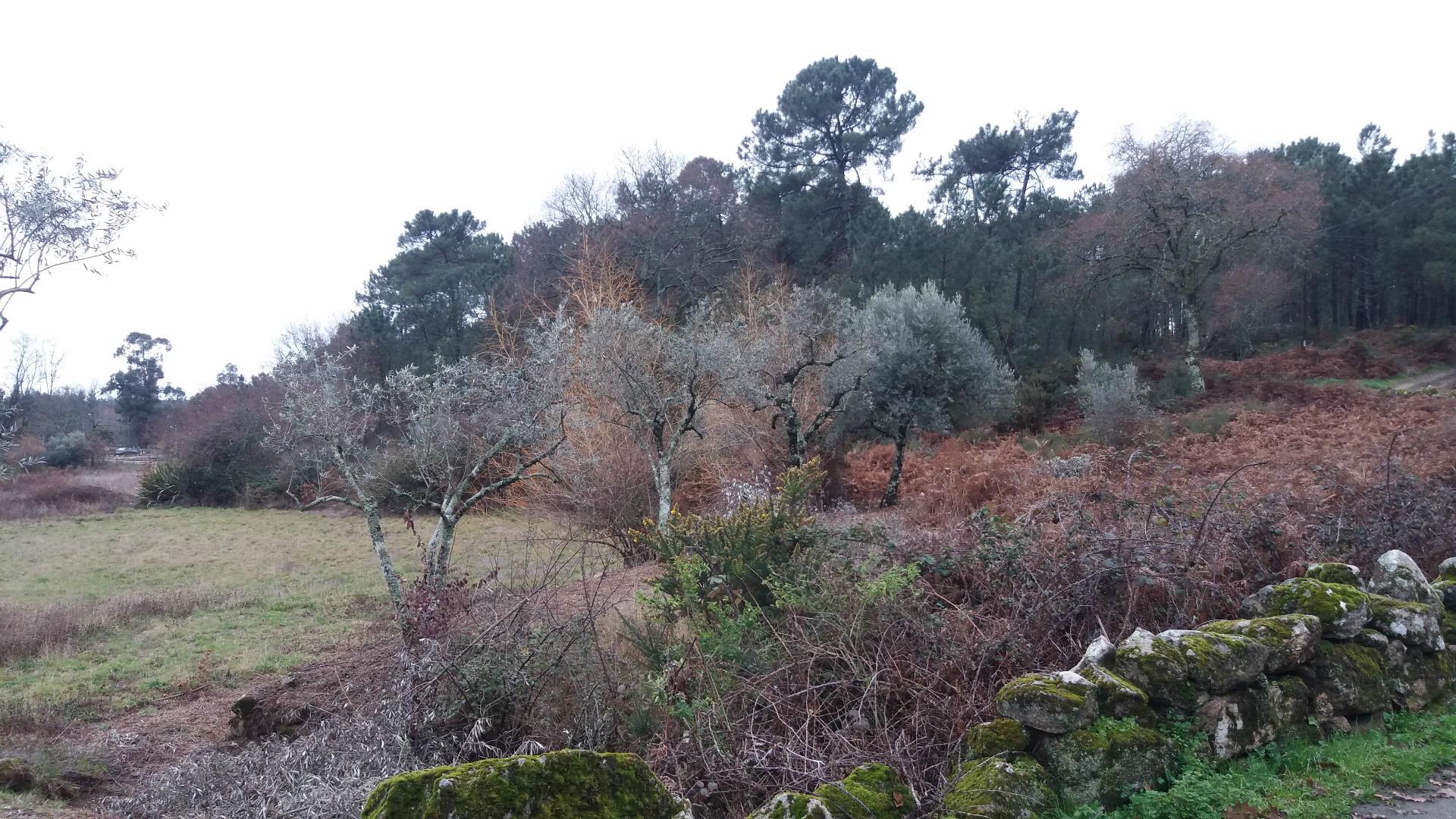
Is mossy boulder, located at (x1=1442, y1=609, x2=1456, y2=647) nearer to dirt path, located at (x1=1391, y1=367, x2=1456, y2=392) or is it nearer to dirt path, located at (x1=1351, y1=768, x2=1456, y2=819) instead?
dirt path, located at (x1=1351, y1=768, x2=1456, y2=819)

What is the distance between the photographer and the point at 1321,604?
17.8 feet

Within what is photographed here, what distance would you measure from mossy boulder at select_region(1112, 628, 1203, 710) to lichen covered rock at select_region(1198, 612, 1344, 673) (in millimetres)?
573

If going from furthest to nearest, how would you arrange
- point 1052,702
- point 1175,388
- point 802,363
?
point 1175,388 < point 802,363 < point 1052,702

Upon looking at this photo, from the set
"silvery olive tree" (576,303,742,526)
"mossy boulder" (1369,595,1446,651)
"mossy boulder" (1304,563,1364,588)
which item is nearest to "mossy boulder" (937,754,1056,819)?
"mossy boulder" (1369,595,1446,651)

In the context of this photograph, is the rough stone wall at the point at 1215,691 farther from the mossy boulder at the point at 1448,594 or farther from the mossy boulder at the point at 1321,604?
the mossy boulder at the point at 1448,594

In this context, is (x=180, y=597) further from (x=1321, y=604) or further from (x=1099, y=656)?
(x=1321, y=604)

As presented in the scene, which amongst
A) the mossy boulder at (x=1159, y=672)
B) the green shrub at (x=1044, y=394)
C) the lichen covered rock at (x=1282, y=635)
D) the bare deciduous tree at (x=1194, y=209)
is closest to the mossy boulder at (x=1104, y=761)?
the mossy boulder at (x=1159, y=672)

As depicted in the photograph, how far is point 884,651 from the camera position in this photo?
5715mm

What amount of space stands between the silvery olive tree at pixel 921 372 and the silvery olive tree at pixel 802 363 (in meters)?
0.49

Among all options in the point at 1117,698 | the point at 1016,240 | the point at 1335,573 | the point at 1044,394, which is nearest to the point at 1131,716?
the point at 1117,698

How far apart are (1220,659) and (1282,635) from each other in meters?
0.64

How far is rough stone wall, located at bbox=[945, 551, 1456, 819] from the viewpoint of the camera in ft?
13.6

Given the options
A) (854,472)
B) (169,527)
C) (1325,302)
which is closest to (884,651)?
(854,472)

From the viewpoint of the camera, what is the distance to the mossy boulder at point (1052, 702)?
4.26 meters
